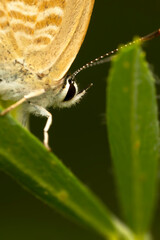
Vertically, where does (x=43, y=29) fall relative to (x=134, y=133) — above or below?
above

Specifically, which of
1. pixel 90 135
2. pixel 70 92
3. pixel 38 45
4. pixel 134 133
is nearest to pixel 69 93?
pixel 70 92

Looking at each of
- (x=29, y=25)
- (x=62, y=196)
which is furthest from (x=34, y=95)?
(x=62, y=196)

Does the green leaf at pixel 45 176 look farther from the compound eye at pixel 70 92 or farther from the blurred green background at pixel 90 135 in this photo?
the blurred green background at pixel 90 135

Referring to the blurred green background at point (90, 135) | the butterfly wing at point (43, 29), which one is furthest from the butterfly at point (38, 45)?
the blurred green background at point (90, 135)

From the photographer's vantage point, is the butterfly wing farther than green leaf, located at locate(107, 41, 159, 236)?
Yes

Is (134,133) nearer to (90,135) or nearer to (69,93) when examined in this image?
(69,93)

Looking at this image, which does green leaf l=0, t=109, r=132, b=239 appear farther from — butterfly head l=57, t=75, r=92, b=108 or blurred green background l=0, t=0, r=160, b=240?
blurred green background l=0, t=0, r=160, b=240

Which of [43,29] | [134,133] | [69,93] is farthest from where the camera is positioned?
[69,93]

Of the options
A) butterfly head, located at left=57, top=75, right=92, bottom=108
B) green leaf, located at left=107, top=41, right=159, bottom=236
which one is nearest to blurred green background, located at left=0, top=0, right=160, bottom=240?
butterfly head, located at left=57, top=75, right=92, bottom=108

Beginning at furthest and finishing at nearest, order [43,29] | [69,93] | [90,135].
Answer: [90,135] < [69,93] < [43,29]
